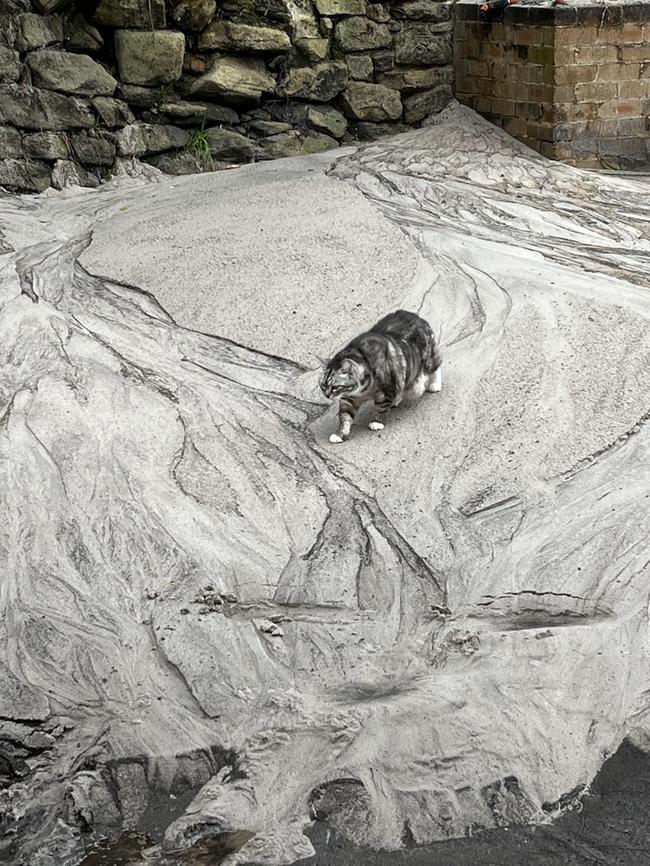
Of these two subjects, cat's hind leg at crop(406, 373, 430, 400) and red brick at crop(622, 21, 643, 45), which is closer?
cat's hind leg at crop(406, 373, 430, 400)

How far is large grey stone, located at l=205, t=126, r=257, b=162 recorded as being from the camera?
7613 millimetres

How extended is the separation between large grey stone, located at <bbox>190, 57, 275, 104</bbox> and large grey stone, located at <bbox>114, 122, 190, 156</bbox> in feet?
1.03

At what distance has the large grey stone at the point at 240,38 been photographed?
7.39 meters

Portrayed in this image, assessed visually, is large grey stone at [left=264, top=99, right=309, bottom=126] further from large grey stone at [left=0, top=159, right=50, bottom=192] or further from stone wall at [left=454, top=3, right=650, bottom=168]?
large grey stone at [left=0, top=159, right=50, bottom=192]

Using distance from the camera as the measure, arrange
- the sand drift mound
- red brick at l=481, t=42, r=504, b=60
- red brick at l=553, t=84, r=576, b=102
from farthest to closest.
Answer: red brick at l=481, t=42, r=504, b=60, red brick at l=553, t=84, r=576, b=102, the sand drift mound

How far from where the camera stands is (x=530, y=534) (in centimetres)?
372

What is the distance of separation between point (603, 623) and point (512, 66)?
501cm

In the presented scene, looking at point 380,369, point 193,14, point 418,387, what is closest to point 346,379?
point 380,369

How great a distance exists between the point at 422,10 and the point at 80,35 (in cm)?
237

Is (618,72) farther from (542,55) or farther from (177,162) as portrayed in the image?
(177,162)

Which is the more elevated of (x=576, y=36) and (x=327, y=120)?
(x=576, y=36)

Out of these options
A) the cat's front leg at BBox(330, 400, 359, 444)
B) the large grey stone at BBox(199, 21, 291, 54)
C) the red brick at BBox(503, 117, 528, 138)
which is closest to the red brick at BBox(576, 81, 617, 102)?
the red brick at BBox(503, 117, 528, 138)

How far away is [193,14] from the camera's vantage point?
7.28 meters

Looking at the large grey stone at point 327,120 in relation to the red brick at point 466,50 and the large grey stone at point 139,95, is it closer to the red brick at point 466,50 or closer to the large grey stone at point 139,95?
the red brick at point 466,50
